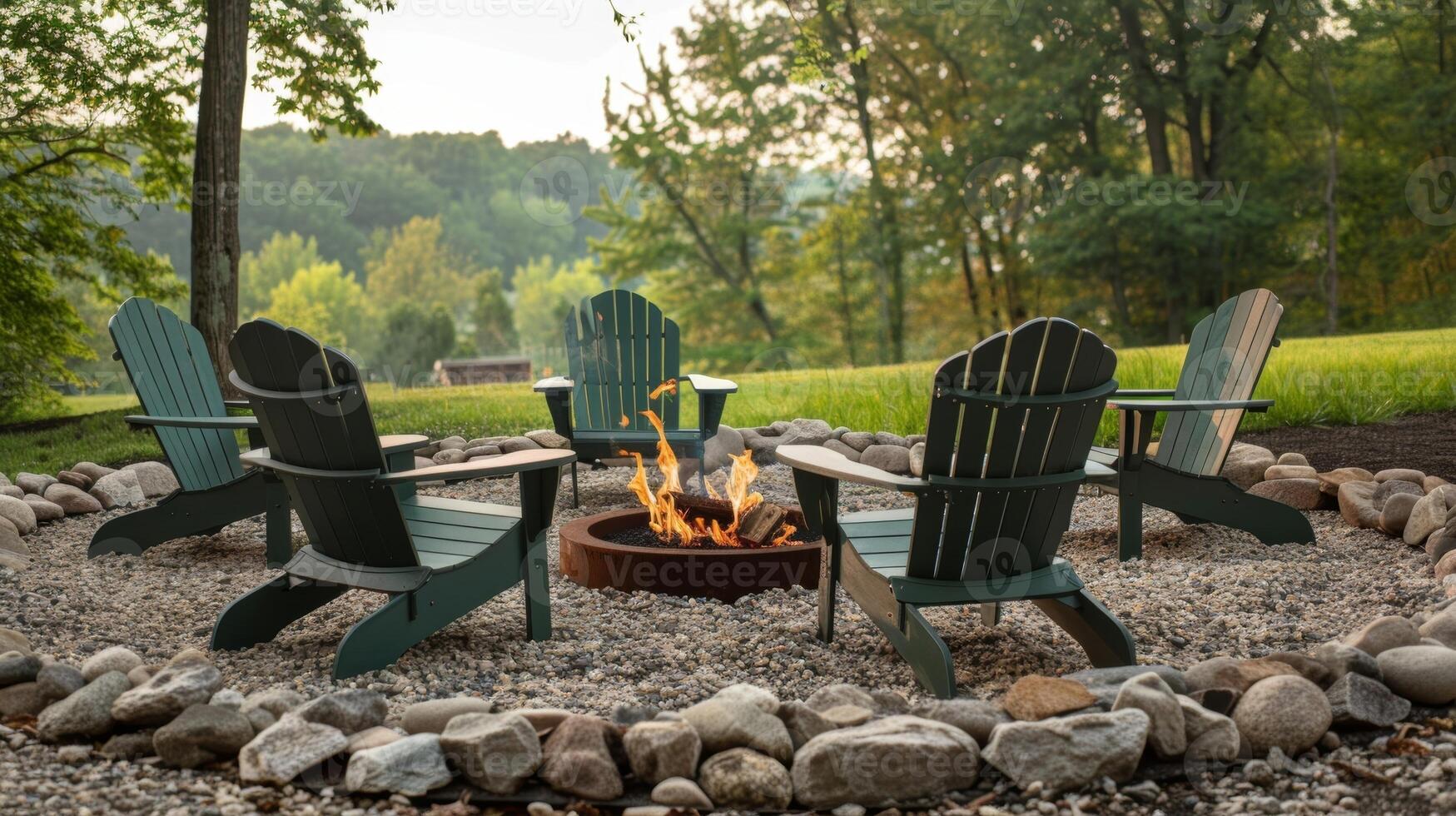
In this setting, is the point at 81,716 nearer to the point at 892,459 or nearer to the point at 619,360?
the point at 619,360

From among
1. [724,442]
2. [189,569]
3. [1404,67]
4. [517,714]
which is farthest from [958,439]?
[1404,67]

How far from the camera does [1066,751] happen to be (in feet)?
5.80

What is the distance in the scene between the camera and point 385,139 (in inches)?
1973

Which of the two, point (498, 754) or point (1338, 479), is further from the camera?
point (1338, 479)

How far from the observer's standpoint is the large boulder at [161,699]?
74.4 inches

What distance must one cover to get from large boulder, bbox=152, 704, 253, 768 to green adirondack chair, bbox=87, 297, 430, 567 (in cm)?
173

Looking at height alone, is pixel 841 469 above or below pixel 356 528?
above

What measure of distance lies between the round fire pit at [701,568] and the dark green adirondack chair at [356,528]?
388 millimetres

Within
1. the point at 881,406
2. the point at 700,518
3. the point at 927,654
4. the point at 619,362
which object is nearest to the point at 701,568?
the point at 700,518

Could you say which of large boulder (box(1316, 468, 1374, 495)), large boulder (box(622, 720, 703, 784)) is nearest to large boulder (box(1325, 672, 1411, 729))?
large boulder (box(622, 720, 703, 784))

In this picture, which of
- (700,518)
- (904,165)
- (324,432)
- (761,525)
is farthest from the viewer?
(904,165)

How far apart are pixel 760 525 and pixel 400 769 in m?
1.67

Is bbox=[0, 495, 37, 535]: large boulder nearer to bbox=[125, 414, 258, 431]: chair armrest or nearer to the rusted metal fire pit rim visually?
bbox=[125, 414, 258, 431]: chair armrest

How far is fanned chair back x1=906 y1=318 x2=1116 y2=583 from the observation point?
2143mm
